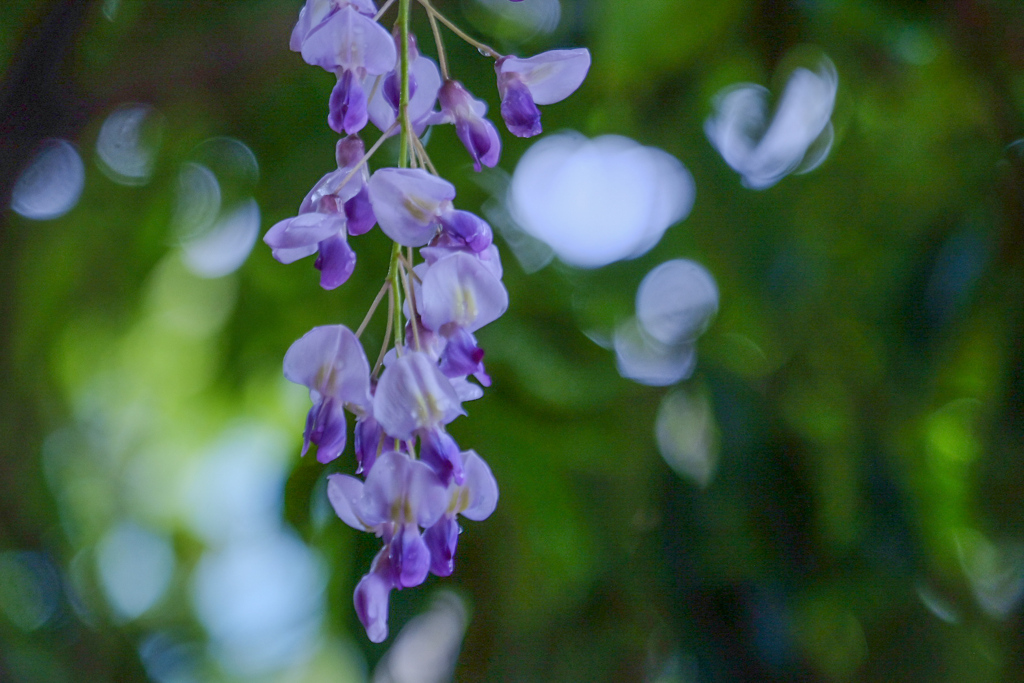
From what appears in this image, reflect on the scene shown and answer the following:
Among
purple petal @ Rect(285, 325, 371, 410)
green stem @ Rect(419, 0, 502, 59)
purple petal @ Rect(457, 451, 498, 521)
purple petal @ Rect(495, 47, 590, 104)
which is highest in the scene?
green stem @ Rect(419, 0, 502, 59)

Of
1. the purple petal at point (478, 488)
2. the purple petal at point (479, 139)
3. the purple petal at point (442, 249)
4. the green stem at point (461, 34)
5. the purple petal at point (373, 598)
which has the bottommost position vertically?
the purple petal at point (373, 598)

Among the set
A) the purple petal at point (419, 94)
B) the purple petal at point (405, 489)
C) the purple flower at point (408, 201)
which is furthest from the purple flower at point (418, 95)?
the purple petal at point (405, 489)

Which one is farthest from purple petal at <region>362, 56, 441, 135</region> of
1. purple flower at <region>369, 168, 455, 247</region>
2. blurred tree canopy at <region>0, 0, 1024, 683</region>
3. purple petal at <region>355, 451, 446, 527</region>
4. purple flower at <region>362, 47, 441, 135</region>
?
blurred tree canopy at <region>0, 0, 1024, 683</region>

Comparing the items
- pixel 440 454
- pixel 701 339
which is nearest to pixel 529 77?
pixel 440 454

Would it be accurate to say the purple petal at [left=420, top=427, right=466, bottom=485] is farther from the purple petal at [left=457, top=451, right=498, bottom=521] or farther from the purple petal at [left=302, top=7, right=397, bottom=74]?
the purple petal at [left=302, top=7, right=397, bottom=74]

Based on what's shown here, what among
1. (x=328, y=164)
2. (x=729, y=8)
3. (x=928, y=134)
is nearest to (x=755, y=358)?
(x=928, y=134)

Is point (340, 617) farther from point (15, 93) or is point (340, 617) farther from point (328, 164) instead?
point (15, 93)

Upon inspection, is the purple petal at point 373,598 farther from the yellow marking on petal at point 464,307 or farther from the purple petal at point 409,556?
the yellow marking on petal at point 464,307

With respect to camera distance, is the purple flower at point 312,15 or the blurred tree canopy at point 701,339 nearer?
the purple flower at point 312,15

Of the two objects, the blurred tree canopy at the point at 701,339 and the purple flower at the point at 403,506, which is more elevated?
the purple flower at the point at 403,506

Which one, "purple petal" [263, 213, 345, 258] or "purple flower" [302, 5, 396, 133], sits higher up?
"purple flower" [302, 5, 396, 133]
